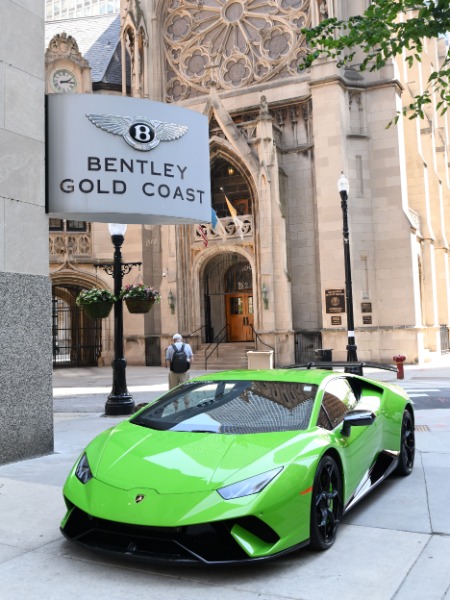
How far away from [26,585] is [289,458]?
6.03 feet

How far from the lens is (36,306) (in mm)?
7883

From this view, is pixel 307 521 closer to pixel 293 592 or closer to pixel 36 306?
pixel 293 592

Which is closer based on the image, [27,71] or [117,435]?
[117,435]

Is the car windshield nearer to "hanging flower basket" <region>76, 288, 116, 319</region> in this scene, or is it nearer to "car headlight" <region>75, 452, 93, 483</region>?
"car headlight" <region>75, 452, 93, 483</region>

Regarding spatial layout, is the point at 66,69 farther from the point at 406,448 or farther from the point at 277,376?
the point at 277,376

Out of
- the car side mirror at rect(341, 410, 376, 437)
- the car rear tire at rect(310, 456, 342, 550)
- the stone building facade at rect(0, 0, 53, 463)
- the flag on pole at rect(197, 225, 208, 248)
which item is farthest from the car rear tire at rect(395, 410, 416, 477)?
the flag on pole at rect(197, 225, 208, 248)

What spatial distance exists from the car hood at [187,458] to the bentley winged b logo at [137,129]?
5.04 metres

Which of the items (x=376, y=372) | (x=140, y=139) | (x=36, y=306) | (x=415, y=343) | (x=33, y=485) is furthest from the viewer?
(x=415, y=343)

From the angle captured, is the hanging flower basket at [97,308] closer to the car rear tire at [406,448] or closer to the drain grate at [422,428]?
the drain grate at [422,428]

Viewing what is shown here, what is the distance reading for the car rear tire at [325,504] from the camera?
421 cm

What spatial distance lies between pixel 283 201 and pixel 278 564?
24.1 metres

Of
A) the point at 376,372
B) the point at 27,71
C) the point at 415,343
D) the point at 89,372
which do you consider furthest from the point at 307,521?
the point at 89,372

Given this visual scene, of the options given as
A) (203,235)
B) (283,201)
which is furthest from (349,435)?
(283,201)

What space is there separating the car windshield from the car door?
7.8 inches
